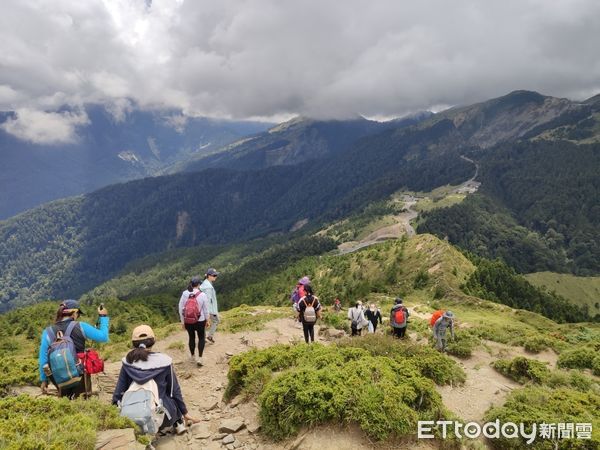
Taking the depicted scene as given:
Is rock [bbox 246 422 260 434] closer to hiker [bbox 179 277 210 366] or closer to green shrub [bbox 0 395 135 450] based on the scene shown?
green shrub [bbox 0 395 135 450]

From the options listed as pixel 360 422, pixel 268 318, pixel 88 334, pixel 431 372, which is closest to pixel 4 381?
pixel 88 334

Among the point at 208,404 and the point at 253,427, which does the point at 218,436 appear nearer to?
the point at 253,427

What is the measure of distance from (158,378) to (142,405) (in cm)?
62

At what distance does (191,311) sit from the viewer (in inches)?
594

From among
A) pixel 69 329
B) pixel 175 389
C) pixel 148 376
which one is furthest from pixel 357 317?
pixel 69 329

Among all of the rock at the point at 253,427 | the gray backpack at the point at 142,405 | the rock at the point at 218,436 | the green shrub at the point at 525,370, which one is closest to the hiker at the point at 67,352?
the gray backpack at the point at 142,405

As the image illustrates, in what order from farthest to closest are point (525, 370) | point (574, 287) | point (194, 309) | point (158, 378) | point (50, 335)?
1. point (574, 287)
2. point (525, 370)
3. point (194, 309)
4. point (50, 335)
5. point (158, 378)

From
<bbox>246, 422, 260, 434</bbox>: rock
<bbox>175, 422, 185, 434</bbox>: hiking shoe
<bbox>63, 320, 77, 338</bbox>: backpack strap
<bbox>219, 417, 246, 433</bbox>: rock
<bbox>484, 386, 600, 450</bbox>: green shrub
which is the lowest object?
<bbox>484, 386, 600, 450</bbox>: green shrub

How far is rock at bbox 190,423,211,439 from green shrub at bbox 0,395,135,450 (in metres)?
2.40

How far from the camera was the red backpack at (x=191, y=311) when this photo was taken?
1509cm

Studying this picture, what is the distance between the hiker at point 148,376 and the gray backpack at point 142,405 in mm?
21

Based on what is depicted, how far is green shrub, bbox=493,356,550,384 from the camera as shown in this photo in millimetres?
16094

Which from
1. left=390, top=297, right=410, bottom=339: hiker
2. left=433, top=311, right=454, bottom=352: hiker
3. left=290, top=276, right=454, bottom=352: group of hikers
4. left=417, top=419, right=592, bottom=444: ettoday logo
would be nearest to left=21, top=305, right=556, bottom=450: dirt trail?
left=417, top=419, right=592, bottom=444: ettoday logo

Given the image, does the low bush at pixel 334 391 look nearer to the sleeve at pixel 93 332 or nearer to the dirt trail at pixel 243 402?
the dirt trail at pixel 243 402
